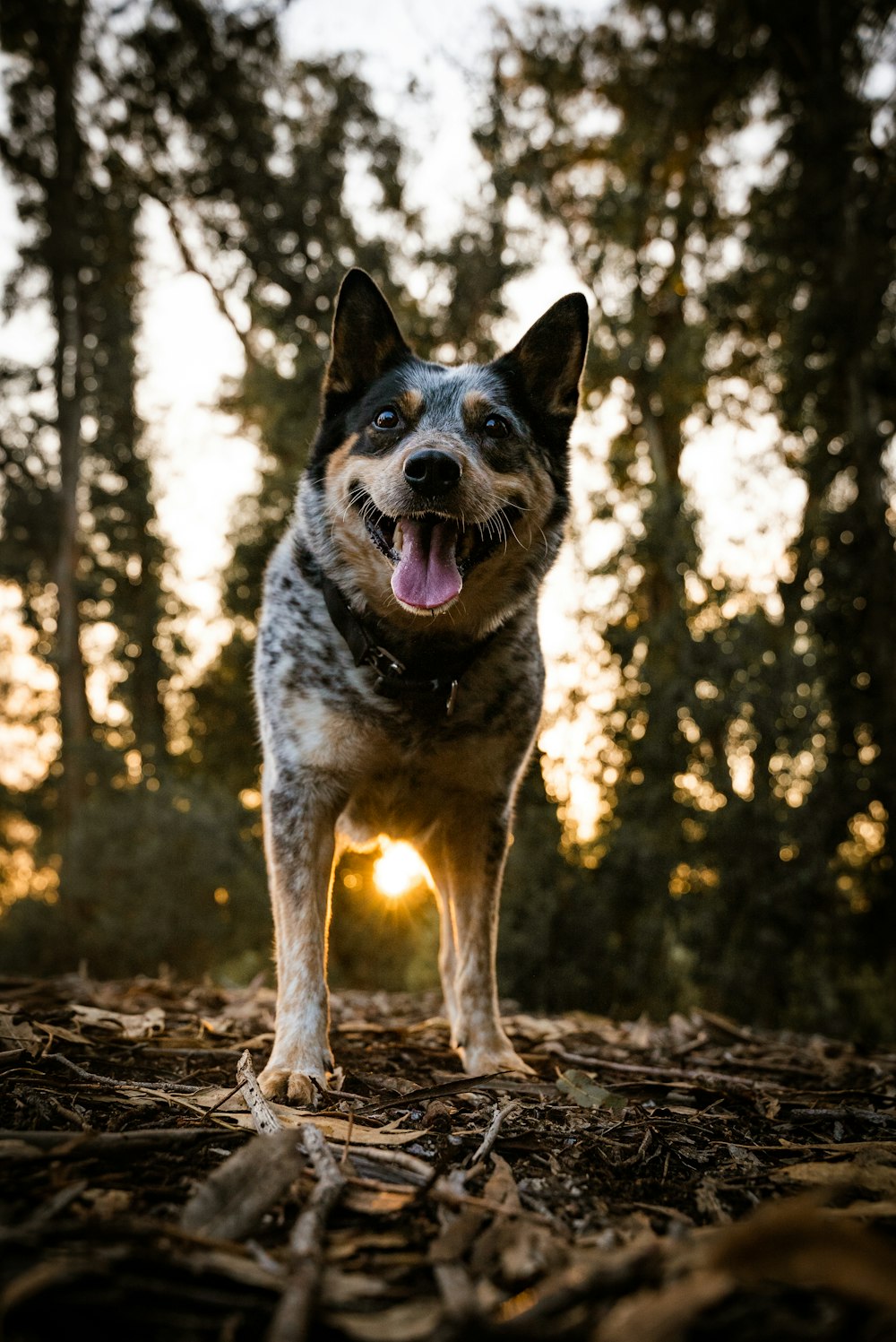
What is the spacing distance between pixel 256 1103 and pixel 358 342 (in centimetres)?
277

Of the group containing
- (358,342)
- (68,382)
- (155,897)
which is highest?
(68,382)

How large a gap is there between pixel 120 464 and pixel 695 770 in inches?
516

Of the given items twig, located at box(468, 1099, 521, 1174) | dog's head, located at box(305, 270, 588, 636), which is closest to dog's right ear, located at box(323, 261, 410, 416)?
dog's head, located at box(305, 270, 588, 636)

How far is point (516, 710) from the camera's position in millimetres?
3240

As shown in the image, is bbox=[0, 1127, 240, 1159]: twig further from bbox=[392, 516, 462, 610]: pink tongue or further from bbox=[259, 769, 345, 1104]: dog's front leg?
bbox=[392, 516, 462, 610]: pink tongue

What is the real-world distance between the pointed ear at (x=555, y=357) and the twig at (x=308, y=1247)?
2919 mm

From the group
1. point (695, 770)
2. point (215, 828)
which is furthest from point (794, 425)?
point (215, 828)

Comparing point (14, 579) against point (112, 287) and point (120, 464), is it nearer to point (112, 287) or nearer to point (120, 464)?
point (120, 464)

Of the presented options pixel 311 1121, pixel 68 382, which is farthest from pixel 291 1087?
pixel 68 382

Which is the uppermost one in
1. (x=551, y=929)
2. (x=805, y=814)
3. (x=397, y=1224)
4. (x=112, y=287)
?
(x=112, y=287)

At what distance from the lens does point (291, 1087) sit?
237 cm

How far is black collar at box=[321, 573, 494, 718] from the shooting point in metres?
2.98

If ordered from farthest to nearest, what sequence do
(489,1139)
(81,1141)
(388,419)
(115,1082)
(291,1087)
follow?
(388,419)
(291,1087)
(115,1082)
(489,1139)
(81,1141)

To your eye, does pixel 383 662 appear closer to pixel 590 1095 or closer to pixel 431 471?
pixel 431 471
